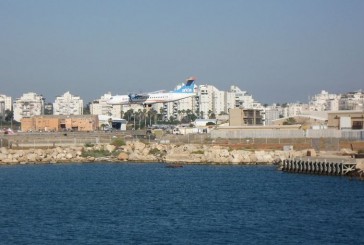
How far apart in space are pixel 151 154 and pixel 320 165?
26.8 metres

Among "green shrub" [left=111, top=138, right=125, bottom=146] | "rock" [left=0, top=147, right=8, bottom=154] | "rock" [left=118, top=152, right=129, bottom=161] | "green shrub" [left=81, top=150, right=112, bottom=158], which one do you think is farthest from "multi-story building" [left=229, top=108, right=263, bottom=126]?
"rock" [left=0, top=147, right=8, bottom=154]

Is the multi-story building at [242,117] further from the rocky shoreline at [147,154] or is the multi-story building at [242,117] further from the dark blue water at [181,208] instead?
the dark blue water at [181,208]

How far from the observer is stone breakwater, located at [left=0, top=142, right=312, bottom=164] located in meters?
81.1

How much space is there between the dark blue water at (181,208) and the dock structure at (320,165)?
113 centimetres

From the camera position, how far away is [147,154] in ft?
288

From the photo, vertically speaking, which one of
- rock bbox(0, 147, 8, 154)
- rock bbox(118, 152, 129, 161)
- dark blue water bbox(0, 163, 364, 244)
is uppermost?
rock bbox(0, 147, 8, 154)

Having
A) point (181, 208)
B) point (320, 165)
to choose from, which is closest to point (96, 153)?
point (320, 165)

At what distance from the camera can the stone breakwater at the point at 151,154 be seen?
266ft

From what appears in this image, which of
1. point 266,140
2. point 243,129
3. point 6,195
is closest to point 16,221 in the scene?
point 6,195

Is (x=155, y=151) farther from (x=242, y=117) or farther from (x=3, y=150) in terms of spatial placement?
(x=242, y=117)

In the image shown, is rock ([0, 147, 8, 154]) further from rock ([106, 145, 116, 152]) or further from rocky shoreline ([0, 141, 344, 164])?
rock ([106, 145, 116, 152])

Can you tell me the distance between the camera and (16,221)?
41219mm

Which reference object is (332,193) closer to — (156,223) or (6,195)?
(156,223)

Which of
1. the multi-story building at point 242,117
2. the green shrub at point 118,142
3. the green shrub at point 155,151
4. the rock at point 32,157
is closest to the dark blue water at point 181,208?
the rock at point 32,157
